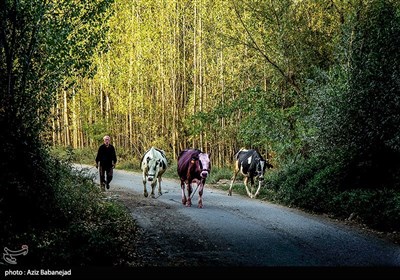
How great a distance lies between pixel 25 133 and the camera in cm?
873

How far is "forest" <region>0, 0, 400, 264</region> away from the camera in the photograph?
8727 mm

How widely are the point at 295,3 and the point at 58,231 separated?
46.3ft

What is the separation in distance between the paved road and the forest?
1.55 metres

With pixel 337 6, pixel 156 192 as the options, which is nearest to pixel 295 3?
pixel 337 6

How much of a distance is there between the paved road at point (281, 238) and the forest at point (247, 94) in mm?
1552

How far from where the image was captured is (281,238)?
31.6ft

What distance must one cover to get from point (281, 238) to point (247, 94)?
39.5ft

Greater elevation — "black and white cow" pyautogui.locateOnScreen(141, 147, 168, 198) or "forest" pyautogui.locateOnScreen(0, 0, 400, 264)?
"forest" pyautogui.locateOnScreen(0, 0, 400, 264)

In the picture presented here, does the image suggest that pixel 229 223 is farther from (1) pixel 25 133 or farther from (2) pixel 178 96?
(2) pixel 178 96

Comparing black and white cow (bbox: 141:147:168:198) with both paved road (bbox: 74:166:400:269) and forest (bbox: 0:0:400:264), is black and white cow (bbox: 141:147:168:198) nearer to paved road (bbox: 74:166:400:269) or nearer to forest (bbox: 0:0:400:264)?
paved road (bbox: 74:166:400:269)

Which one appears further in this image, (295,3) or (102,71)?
(102,71)

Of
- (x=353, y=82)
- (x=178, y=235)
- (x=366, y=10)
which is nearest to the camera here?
(x=178, y=235)

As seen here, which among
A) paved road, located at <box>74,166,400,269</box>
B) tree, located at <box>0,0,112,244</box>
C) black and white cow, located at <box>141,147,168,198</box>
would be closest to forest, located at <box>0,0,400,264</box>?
tree, located at <box>0,0,112,244</box>

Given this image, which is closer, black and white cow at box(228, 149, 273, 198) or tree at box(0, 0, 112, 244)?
tree at box(0, 0, 112, 244)
